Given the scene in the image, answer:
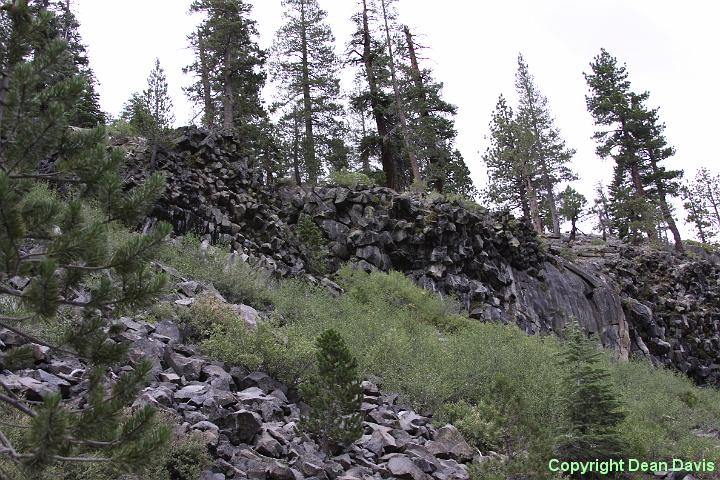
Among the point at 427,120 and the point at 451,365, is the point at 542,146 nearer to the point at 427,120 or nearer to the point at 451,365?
the point at 427,120

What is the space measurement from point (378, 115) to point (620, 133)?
23.6 meters

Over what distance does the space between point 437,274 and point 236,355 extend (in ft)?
39.1

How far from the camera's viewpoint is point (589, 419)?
28.5 ft

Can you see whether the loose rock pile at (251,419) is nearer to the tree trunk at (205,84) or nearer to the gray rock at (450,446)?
the gray rock at (450,446)

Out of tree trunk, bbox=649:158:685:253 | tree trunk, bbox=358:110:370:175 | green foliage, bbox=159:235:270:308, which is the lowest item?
green foliage, bbox=159:235:270:308

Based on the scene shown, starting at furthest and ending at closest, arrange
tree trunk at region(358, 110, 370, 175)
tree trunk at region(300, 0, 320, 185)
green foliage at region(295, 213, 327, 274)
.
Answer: tree trunk at region(358, 110, 370, 175)
tree trunk at region(300, 0, 320, 185)
green foliage at region(295, 213, 327, 274)

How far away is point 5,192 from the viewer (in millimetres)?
3793

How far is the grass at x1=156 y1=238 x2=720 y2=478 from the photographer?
28.9 feet

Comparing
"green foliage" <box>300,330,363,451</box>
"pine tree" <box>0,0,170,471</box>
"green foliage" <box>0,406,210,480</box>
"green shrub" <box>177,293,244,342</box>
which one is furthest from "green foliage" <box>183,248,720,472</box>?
"pine tree" <box>0,0,170,471</box>

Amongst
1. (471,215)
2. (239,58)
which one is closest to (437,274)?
(471,215)

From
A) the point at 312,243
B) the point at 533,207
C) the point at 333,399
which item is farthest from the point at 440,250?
the point at 533,207

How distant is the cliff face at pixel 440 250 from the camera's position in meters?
17.1

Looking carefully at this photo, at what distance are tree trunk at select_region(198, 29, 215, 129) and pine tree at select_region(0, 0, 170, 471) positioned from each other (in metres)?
19.8

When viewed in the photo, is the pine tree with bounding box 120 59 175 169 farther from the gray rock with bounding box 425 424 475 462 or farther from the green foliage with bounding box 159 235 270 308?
the gray rock with bounding box 425 424 475 462
